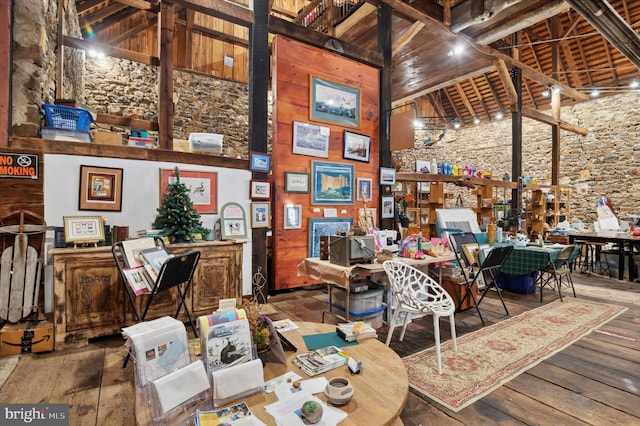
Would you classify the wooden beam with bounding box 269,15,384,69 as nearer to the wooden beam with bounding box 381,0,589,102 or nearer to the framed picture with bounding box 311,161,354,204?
the wooden beam with bounding box 381,0,589,102

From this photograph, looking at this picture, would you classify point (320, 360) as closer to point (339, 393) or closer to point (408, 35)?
point (339, 393)

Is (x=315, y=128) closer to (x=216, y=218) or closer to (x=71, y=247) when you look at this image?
(x=216, y=218)

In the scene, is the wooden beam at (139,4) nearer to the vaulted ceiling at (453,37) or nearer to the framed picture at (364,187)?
the vaulted ceiling at (453,37)

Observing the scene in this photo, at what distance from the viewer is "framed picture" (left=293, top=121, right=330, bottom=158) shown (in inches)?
200

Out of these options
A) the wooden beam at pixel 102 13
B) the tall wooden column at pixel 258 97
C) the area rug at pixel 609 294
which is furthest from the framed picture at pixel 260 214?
the wooden beam at pixel 102 13

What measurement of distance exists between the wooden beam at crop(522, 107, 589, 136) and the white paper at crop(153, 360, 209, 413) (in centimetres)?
1036

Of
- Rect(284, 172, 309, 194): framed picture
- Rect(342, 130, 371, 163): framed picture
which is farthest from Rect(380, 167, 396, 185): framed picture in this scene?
Rect(284, 172, 309, 194): framed picture

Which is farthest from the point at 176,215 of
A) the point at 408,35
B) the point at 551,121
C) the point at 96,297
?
the point at 551,121

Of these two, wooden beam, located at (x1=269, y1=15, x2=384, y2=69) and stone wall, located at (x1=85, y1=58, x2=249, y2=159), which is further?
stone wall, located at (x1=85, y1=58, x2=249, y2=159)

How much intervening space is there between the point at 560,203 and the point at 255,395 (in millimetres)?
12380

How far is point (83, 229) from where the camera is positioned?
314cm

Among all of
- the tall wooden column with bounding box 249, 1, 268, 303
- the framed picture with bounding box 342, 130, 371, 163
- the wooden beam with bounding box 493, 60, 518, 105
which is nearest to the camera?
the tall wooden column with bounding box 249, 1, 268, 303

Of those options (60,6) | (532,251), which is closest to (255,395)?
(532,251)

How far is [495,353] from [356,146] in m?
3.83
